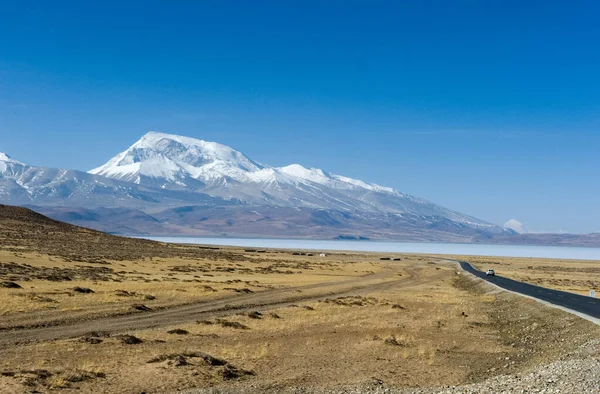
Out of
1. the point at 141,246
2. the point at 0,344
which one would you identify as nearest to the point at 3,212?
the point at 141,246

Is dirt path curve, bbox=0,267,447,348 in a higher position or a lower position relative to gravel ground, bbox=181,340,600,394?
lower

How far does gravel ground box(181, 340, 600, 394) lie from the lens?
1700cm

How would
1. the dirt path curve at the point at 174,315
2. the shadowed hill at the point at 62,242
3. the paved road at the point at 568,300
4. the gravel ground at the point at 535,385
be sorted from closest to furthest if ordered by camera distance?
1. the gravel ground at the point at 535,385
2. the dirt path curve at the point at 174,315
3. the paved road at the point at 568,300
4. the shadowed hill at the point at 62,242

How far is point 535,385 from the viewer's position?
1755cm

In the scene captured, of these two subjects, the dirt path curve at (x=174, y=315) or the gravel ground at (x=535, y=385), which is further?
the dirt path curve at (x=174, y=315)

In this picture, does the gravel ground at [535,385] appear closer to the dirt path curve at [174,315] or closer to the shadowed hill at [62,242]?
the dirt path curve at [174,315]

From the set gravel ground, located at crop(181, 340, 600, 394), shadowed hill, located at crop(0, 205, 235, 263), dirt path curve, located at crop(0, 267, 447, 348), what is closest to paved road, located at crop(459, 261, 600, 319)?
gravel ground, located at crop(181, 340, 600, 394)

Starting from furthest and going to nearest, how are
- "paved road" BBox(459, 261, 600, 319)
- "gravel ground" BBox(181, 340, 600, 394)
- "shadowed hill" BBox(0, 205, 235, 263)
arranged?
"shadowed hill" BBox(0, 205, 235, 263) < "paved road" BBox(459, 261, 600, 319) < "gravel ground" BBox(181, 340, 600, 394)

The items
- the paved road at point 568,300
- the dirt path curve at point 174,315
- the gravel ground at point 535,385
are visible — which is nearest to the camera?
the gravel ground at point 535,385

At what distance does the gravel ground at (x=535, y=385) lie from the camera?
1700 cm

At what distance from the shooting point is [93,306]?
129 ft

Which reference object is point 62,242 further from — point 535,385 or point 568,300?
point 535,385

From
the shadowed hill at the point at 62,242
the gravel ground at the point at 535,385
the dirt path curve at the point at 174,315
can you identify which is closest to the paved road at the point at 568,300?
the gravel ground at the point at 535,385

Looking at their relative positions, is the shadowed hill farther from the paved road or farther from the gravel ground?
the gravel ground
